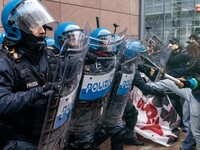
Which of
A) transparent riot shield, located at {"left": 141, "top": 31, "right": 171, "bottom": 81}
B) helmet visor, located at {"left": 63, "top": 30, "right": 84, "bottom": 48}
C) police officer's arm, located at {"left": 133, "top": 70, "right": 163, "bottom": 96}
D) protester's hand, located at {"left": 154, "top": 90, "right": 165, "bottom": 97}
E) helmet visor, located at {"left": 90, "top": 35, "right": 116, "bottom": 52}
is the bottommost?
protester's hand, located at {"left": 154, "top": 90, "right": 165, "bottom": 97}

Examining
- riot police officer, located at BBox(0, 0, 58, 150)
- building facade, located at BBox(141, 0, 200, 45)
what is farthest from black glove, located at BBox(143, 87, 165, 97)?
building facade, located at BBox(141, 0, 200, 45)

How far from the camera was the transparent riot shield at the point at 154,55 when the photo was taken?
4.32 metres

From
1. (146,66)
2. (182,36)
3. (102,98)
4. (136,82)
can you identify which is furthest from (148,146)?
(182,36)

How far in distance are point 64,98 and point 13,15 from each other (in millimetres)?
775

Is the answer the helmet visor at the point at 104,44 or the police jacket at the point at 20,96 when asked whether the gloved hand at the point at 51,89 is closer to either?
the police jacket at the point at 20,96

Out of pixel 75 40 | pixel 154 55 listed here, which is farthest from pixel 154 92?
pixel 75 40

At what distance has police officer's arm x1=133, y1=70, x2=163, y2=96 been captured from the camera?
459cm

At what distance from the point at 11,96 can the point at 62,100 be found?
0.33 m

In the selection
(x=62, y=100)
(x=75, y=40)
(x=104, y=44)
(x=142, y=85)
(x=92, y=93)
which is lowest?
(x=142, y=85)

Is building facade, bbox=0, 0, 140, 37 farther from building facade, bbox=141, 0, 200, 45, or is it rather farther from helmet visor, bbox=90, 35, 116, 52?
helmet visor, bbox=90, 35, 116, 52

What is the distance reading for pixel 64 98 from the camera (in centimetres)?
202

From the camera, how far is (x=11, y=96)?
193cm

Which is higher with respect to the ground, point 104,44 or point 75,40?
point 75,40

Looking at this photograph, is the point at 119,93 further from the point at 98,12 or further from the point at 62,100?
the point at 98,12
